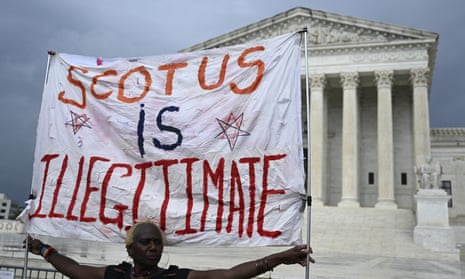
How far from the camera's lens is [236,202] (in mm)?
4383

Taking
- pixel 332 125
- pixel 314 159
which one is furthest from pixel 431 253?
pixel 332 125

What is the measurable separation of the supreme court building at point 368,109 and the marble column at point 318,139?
0.08 m

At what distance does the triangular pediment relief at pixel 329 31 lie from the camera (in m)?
33.5

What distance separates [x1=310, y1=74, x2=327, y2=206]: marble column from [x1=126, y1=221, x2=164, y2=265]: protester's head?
30403 mm

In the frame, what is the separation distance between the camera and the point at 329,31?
35938mm

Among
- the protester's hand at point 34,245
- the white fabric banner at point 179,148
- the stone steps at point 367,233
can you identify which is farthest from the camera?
the stone steps at point 367,233

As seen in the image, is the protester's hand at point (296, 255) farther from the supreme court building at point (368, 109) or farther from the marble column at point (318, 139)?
the marble column at point (318, 139)

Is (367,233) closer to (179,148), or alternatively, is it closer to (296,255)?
(179,148)

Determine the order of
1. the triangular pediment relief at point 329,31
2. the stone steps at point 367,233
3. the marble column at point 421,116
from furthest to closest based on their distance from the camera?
the triangular pediment relief at point 329,31, the marble column at point 421,116, the stone steps at point 367,233

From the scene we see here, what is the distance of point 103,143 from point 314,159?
98.0 ft

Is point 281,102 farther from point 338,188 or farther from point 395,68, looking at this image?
point 338,188

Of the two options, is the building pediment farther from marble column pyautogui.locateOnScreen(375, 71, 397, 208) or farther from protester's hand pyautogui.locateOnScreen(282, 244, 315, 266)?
protester's hand pyautogui.locateOnScreen(282, 244, 315, 266)

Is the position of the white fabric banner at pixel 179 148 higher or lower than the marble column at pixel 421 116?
lower

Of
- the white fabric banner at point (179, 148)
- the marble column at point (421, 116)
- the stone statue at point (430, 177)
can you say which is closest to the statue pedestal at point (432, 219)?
the stone statue at point (430, 177)
